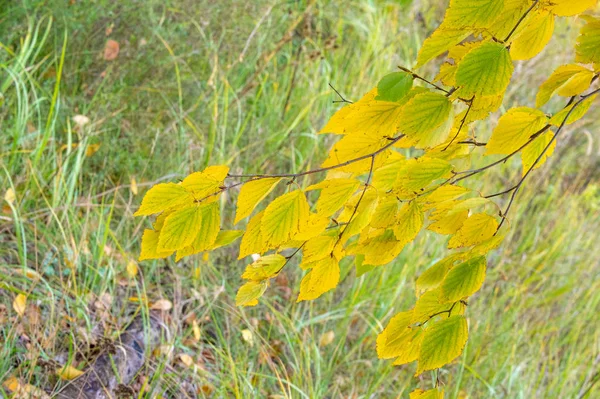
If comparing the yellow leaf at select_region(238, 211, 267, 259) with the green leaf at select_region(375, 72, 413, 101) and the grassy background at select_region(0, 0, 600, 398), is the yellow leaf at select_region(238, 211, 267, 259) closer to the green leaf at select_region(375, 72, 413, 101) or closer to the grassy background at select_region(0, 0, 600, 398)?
the green leaf at select_region(375, 72, 413, 101)

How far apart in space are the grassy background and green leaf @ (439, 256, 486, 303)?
47.8 inches

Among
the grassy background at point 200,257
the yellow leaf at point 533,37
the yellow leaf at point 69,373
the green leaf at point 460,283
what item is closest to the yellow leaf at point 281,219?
the green leaf at point 460,283

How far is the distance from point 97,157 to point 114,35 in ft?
2.14

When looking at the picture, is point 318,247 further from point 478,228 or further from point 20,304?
point 20,304

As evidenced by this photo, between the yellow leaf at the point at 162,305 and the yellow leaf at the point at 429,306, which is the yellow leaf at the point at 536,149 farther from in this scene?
the yellow leaf at the point at 162,305

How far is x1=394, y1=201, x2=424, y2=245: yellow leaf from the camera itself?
0.99 metres

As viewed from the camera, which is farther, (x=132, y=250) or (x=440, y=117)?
(x=132, y=250)

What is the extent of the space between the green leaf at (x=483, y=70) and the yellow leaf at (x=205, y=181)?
30cm

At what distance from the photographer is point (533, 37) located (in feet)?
2.94

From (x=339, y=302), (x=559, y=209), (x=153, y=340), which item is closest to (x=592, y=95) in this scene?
(x=153, y=340)

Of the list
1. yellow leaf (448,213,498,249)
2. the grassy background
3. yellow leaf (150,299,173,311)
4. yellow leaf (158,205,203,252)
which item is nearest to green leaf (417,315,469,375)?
yellow leaf (448,213,498,249)

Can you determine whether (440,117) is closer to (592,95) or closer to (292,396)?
(592,95)

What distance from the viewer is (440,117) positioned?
874 mm

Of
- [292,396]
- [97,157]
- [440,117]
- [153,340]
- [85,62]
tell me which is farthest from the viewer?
[85,62]
